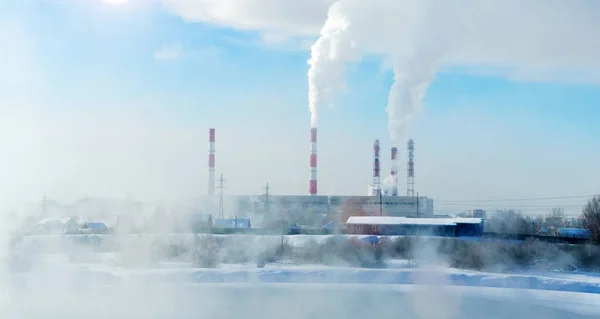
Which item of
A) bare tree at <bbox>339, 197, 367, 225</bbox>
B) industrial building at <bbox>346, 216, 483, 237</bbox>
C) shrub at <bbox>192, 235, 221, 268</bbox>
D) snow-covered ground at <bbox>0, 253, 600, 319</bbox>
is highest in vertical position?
bare tree at <bbox>339, 197, 367, 225</bbox>

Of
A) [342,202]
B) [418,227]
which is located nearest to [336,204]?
[342,202]

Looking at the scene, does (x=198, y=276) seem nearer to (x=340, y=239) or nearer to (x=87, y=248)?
(x=87, y=248)

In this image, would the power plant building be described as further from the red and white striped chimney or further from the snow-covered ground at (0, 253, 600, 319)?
the snow-covered ground at (0, 253, 600, 319)

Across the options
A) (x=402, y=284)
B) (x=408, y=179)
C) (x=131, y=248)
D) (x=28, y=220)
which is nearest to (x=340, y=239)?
(x=402, y=284)

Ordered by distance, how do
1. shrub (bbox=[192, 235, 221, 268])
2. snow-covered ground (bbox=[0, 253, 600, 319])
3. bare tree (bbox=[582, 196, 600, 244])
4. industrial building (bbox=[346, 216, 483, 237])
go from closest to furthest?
snow-covered ground (bbox=[0, 253, 600, 319])
shrub (bbox=[192, 235, 221, 268])
bare tree (bbox=[582, 196, 600, 244])
industrial building (bbox=[346, 216, 483, 237])

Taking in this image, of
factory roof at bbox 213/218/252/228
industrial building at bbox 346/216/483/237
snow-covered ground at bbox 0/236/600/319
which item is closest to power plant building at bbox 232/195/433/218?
factory roof at bbox 213/218/252/228

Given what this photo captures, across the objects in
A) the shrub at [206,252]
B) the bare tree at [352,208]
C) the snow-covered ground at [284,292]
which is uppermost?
the bare tree at [352,208]

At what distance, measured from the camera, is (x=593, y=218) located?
27766 mm

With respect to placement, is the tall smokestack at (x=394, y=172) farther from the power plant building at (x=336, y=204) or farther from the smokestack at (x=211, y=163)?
the smokestack at (x=211, y=163)

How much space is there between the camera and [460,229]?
112 feet

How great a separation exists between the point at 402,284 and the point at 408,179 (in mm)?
29002

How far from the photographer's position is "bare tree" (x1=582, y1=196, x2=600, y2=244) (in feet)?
87.7

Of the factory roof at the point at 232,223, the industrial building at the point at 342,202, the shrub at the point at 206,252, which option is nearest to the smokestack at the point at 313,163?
the industrial building at the point at 342,202

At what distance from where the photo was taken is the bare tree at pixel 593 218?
26.7 m
